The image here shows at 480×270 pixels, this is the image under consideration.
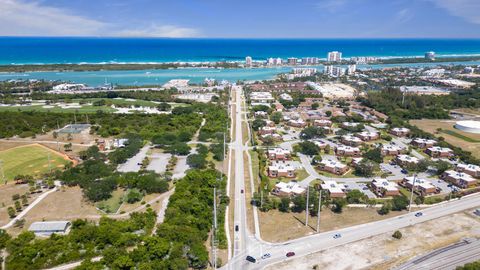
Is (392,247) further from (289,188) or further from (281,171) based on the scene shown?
(281,171)

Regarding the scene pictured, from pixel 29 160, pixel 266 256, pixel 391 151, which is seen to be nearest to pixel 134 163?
pixel 29 160

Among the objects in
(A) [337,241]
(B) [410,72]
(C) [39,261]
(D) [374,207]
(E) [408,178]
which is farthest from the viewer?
(B) [410,72]


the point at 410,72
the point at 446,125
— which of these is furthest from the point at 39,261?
the point at 410,72

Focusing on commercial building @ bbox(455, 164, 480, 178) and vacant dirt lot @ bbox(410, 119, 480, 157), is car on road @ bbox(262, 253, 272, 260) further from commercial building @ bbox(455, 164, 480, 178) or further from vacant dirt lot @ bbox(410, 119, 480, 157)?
vacant dirt lot @ bbox(410, 119, 480, 157)

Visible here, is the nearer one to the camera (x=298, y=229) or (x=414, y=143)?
(x=298, y=229)

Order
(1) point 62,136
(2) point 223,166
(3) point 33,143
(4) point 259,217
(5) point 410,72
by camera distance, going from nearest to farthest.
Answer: (4) point 259,217 → (2) point 223,166 → (3) point 33,143 → (1) point 62,136 → (5) point 410,72

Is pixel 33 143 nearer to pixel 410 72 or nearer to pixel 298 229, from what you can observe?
pixel 298 229

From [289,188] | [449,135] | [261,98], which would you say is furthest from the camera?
[261,98]

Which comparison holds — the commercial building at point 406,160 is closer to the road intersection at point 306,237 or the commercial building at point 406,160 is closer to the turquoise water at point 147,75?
the road intersection at point 306,237
